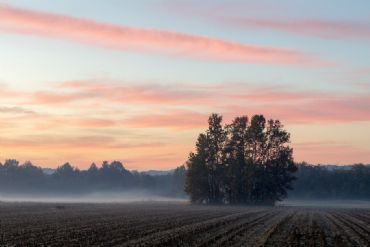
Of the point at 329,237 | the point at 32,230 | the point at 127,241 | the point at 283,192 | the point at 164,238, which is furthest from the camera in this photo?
the point at 283,192

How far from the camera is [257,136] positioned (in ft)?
444

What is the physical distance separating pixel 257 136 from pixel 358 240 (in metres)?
97.6

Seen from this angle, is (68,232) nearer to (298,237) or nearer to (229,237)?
(229,237)

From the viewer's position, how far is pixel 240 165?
439 ft

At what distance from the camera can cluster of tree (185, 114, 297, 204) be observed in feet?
432

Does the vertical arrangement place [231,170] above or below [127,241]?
above

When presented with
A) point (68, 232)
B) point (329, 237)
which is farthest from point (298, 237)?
point (68, 232)

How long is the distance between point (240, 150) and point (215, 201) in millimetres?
12398

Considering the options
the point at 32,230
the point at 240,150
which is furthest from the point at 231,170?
the point at 32,230

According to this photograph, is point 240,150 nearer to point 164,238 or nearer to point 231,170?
point 231,170

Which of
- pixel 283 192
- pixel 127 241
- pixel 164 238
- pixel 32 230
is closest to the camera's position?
pixel 127 241

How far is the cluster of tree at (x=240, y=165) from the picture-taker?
5182 inches

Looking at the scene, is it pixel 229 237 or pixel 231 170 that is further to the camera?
pixel 231 170

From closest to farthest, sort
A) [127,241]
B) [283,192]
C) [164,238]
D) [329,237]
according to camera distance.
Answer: [127,241]
[164,238]
[329,237]
[283,192]
